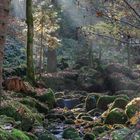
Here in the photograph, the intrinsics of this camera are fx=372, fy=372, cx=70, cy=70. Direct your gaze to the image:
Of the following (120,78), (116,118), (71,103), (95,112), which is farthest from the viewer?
(120,78)

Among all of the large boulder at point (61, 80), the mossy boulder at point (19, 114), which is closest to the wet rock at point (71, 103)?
the large boulder at point (61, 80)

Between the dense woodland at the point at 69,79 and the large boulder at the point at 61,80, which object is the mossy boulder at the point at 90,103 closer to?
the dense woodland at the point at 69,79

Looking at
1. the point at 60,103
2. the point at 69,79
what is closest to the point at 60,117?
the point at 60,103

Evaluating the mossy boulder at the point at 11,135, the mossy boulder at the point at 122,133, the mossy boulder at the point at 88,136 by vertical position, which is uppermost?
the mossy boulder at the point at 122,133

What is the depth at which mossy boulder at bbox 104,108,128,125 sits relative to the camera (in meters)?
11.7

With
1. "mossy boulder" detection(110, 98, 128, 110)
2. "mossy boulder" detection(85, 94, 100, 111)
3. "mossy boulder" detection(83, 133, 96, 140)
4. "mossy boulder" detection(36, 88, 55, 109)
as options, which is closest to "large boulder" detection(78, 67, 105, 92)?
"mossy boulder" detection(85, 94, 100, 111)

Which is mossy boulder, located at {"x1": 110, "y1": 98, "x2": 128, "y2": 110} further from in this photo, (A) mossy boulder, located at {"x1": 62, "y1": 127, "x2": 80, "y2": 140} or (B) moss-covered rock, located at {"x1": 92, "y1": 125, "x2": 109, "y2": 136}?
(A) mossy boulder, located at {"x1": 62, "y1": 127, "x2": 80, "y2": 140}

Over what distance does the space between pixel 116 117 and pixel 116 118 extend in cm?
4

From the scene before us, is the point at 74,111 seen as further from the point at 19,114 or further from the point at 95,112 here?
the point at 19,114

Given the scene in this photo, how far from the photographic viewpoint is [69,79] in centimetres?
2345

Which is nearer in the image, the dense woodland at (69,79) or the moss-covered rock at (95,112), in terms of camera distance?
the dense woodland at (69,79)

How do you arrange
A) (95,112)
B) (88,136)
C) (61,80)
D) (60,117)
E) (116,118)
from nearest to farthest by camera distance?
(88,136) → (116,118) → (60,117) → (95,112) → (61,80)

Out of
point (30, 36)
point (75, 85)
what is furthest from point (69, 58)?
point (30, 36)

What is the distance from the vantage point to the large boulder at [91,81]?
23188mm
